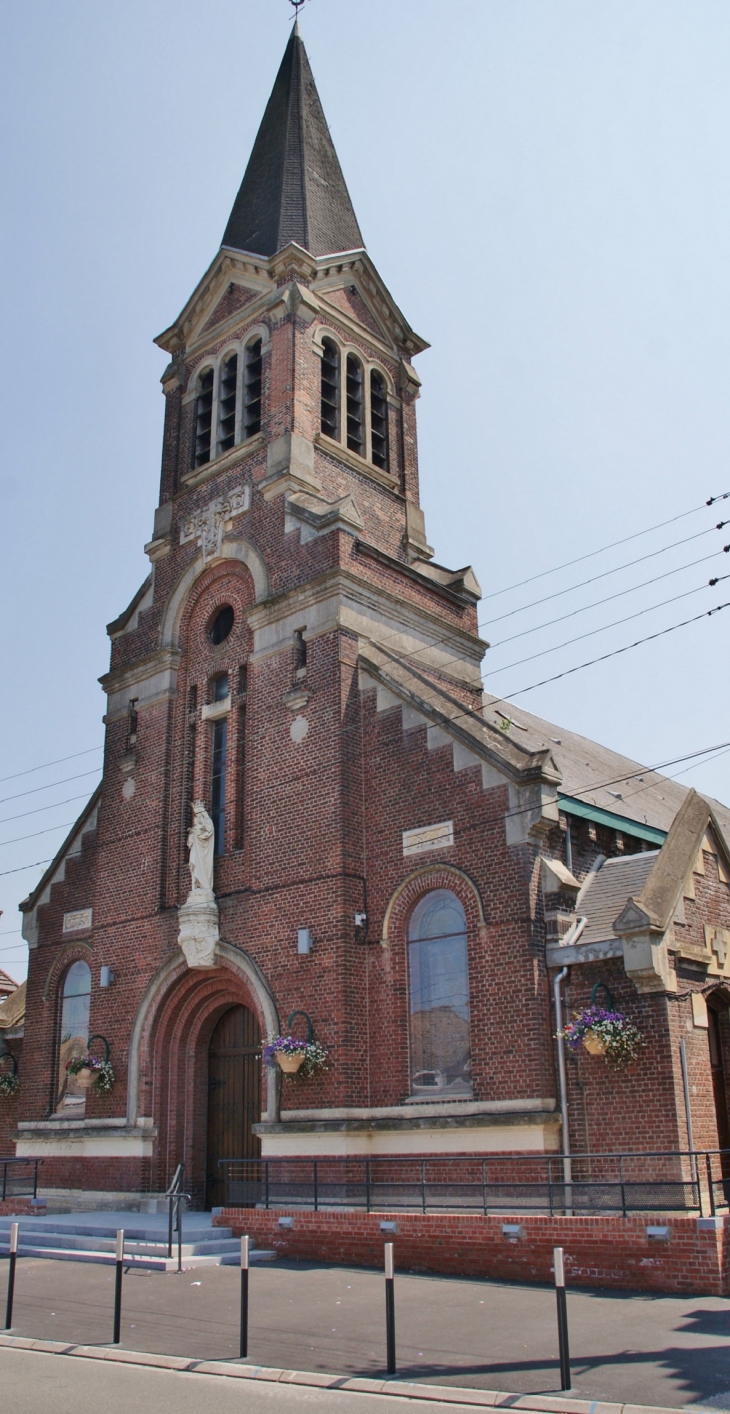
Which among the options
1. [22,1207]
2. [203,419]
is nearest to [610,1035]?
[22,1207]

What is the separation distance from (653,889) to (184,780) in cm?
1037

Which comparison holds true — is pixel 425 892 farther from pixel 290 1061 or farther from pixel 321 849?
pixel 290 1061

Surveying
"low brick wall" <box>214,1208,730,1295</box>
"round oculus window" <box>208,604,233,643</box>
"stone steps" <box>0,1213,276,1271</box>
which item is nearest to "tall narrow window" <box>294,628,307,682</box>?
"round oculus window" <box>208,604,233,643</box>

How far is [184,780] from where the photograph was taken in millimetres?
22953

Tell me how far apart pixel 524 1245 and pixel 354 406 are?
18.0 metres

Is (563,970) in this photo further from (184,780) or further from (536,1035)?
(184,780)

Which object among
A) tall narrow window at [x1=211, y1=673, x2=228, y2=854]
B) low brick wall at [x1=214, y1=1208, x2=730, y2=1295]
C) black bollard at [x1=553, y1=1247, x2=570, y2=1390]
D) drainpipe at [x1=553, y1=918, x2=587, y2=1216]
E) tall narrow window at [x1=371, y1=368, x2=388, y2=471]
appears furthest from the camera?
tall narrow window at [x1=371, y1=368, x2=388, y2=471]

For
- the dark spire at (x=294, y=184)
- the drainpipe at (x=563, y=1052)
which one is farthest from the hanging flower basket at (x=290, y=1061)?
the dark spire at (x=294, y=184)

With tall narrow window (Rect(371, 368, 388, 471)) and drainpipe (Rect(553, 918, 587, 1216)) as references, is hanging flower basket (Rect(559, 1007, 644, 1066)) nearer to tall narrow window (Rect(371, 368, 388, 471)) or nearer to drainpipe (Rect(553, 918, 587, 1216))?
drainpipe (Rect(553, 918, 587, 1216))

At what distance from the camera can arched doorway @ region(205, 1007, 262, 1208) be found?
20.4 metres

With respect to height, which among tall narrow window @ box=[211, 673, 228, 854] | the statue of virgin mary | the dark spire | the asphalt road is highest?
the dark spire

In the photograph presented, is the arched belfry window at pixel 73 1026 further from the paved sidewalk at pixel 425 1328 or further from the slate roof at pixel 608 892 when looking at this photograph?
the slate roof at pixel 608 892

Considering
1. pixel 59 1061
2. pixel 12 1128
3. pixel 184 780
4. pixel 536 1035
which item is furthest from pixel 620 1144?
pixel 12 1128

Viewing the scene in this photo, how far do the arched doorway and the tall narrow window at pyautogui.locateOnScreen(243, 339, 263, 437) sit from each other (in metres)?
12.1
